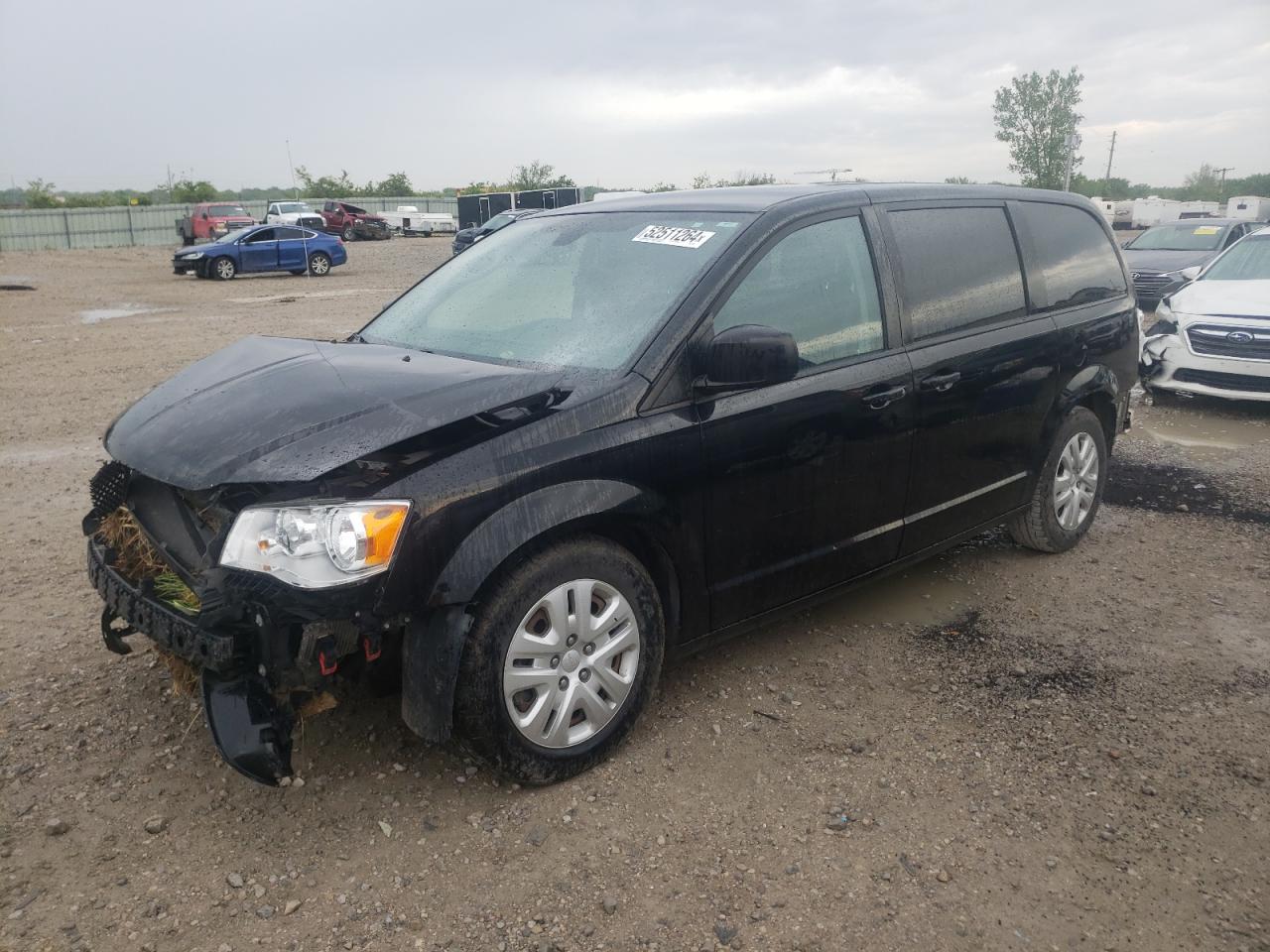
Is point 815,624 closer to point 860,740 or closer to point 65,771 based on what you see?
point 860,740

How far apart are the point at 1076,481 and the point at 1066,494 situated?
0.32 feet

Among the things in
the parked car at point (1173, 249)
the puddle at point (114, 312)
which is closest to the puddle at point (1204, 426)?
the parked car at point (1173, 249)

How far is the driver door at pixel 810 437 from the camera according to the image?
3.26 meters

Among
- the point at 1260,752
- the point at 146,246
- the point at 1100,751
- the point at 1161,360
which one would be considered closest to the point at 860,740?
the point at 1100,751

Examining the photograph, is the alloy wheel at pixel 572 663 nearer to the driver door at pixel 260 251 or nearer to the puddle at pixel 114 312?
the puddle at pixel 114 312

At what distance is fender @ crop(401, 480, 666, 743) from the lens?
2.65m

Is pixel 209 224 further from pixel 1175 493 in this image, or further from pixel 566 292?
pixel 566 292

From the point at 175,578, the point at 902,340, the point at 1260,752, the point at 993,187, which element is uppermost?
the point at 993,187

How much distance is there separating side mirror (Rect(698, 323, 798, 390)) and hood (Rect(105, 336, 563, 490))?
0.52 metres

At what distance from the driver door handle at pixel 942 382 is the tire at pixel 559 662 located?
1.50 meters

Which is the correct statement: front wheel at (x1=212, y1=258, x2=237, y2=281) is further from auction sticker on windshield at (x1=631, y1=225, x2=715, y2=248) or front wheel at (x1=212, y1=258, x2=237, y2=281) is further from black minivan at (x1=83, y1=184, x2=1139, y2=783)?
auction sticker on windshield at (x1=631, y1=225, x2=715, y2=248)

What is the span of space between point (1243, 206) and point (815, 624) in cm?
4897

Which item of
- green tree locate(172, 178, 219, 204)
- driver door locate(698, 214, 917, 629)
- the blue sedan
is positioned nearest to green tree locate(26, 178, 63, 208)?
green tree locate(172, 178, 219, 204)

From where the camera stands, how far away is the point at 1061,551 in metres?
5.05
